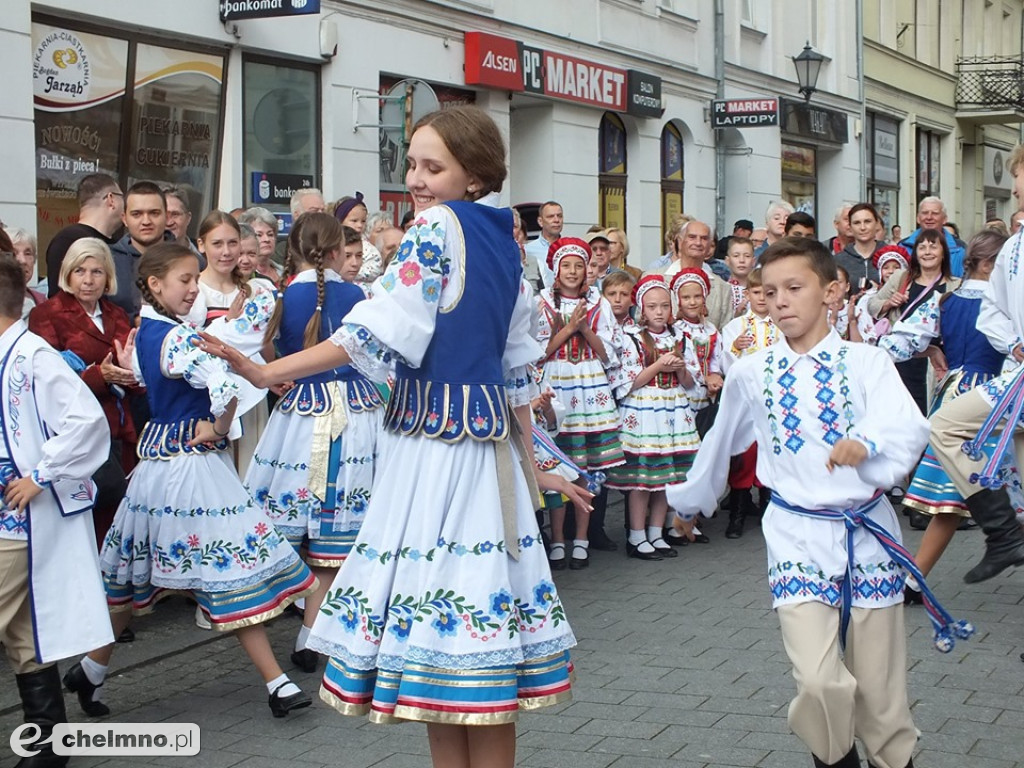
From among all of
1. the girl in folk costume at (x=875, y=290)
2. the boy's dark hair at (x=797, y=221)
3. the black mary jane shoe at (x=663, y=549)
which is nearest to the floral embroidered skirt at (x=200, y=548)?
the black mary jane shoe at (x=663, y=549)

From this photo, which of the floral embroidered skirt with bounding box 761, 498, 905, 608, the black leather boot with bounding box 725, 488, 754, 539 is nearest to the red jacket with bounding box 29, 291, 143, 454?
the floral embroidered skirt with bounding box 761, 498, 905, 608

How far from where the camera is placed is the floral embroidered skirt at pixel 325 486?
6.34m

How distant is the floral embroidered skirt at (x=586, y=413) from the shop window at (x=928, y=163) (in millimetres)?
24942

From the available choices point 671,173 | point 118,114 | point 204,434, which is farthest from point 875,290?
point 671,173

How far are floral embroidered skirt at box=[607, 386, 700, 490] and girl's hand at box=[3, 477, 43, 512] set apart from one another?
491cm

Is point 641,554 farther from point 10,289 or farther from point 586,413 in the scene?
point 10,289

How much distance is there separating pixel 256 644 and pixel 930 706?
8.69 feet

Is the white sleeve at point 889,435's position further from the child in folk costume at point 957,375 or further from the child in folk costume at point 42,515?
the child in folk costume at point 957,375

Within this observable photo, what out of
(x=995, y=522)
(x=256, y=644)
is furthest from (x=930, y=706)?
→ (x=256, y=644)

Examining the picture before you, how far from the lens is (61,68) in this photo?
10.6 metres

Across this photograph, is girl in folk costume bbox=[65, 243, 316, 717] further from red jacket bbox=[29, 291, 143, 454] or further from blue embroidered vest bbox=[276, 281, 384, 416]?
red jacket bbox=[29, 291, 143, 454]

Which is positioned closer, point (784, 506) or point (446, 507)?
point (446, 507)

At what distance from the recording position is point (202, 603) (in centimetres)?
568

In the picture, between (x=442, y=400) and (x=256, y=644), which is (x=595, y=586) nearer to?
(x=256, y=644)
